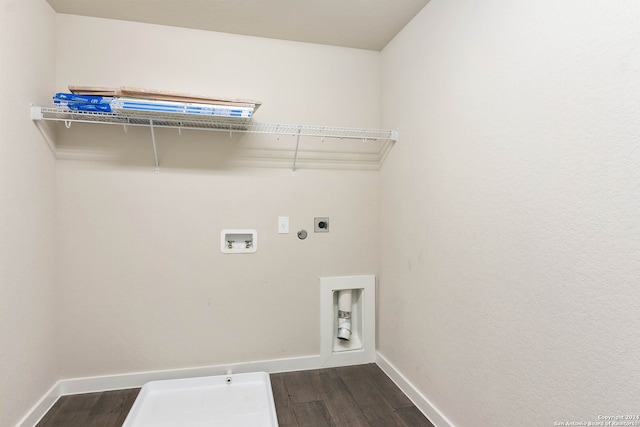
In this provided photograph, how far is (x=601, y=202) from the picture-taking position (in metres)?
0.97

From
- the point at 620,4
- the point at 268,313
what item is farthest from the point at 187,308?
the point at 620,4

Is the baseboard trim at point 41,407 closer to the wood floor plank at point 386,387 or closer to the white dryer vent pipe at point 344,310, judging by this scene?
the white dryer vent pipe at point 344,310

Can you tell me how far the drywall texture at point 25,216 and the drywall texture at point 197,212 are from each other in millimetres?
106

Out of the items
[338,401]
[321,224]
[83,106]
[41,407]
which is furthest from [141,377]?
[83,106]

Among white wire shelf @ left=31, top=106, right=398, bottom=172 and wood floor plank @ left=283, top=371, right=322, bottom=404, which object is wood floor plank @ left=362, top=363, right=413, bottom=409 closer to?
wood floor plank @ left=283, top=371, right=322, bottom=404

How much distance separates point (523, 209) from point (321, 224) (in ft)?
4.43

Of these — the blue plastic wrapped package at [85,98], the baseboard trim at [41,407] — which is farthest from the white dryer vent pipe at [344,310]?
the blue plastic wrapped package at [85,98]

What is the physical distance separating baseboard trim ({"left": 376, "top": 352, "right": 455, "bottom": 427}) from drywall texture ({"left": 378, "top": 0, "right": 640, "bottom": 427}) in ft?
0.16

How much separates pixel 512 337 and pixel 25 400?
233 centimetres

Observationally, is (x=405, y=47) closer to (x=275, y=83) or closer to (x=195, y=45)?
(x=275, y=83)

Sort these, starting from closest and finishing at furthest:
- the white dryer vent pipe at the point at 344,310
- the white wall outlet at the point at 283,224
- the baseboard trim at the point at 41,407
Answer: the baseboard trim at the point at 41,407 → the white wall outlet at the point at 283,224 → the white dryer vent pipe at the point at 344,310

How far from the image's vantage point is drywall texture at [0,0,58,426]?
1504 millimetres

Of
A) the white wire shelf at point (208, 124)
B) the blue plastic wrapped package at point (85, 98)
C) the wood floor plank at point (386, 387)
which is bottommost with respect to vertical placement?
the wood floor plank at point (386, 387)

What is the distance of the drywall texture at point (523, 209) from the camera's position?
936mm
